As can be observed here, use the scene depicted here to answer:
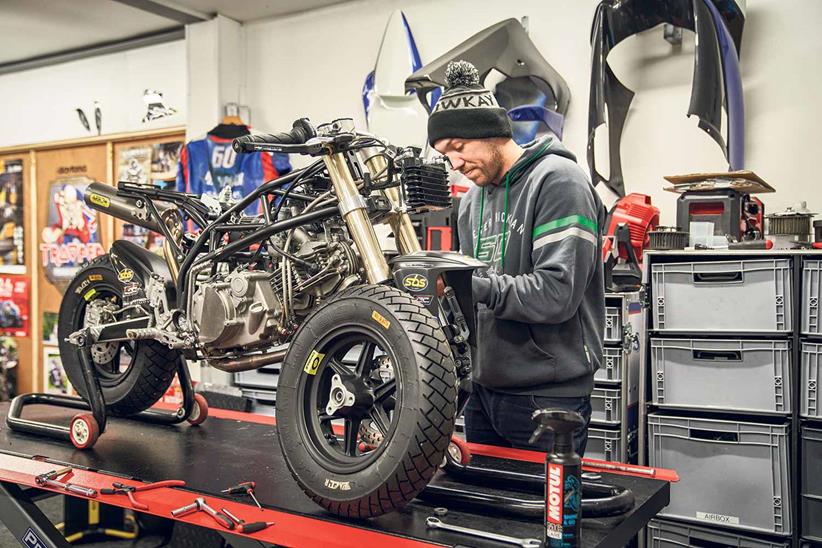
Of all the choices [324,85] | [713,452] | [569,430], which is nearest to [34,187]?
[324,85]

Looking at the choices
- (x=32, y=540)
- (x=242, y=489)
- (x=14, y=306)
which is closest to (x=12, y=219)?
(x=14, y=306)

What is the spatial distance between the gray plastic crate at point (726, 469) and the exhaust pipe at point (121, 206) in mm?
1928

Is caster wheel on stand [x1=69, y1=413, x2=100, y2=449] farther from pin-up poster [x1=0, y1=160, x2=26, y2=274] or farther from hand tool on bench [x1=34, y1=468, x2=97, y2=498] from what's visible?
pin-up poster [x1=0, y1=160, x2=26, y2=274]

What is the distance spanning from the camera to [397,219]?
174cm

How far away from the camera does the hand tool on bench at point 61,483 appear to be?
1614 mm

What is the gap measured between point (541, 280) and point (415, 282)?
1.21 feet

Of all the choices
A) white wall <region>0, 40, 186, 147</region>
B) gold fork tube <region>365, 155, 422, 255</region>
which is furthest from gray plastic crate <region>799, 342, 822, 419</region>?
white wall <region>0, 40, 186, 147</region>

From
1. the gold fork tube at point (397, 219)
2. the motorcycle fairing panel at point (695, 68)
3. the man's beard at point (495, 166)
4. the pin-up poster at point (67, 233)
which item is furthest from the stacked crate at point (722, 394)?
the pin-up poster at point (67, 233)

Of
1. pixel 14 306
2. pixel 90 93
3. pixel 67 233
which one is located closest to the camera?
pixel 90 93

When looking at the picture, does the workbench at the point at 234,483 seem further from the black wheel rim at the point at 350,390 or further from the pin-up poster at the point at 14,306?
the pin-up poster at the point at 14,306

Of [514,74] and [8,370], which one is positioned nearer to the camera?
[514,74]

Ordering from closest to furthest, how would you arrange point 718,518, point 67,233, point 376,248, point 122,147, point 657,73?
point 376,248, point 718,518, point 657,73, point 122,147, point 67,233

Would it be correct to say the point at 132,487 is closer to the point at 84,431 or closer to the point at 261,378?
the point at 84,431

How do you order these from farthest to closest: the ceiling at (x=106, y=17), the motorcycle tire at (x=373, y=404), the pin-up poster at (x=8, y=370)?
the pin-up poster at (x=8, y=370) < the ceiling at (x=106, y=17) < the motorcycle tire at (x=373, y=404)
